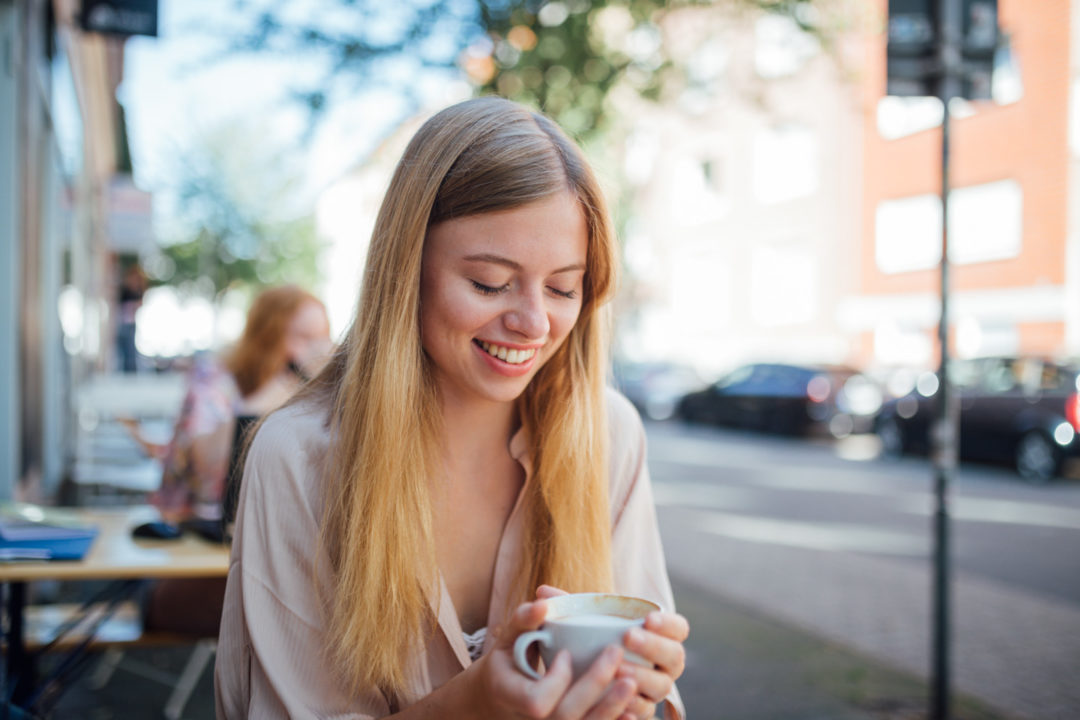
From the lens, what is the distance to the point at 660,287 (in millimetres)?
33562

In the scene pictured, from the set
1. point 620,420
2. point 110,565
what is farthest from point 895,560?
point 110,565

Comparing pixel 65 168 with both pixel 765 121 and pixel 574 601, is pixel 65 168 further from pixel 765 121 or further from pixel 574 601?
pixel 574 601

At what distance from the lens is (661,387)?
24.2 meters

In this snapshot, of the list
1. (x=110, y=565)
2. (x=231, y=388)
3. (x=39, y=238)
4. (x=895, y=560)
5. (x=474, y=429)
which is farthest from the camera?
(x=895, y=560)

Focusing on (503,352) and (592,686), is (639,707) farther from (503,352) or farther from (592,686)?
(503,352)

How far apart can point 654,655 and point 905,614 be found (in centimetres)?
531

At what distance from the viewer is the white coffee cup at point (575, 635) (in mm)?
1175

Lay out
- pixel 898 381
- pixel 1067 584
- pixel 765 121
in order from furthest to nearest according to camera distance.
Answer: pixel 898 381, pixel 765 121, pixel 1067 584

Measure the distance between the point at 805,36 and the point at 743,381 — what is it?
13.6 meters

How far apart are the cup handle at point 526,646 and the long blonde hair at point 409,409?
1.30 feet

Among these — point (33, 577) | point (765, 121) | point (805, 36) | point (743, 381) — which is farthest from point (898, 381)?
point (33, 577)

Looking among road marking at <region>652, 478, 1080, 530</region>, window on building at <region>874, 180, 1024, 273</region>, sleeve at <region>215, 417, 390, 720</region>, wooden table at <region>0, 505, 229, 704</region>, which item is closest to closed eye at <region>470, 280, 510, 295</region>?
sleeve at <region>215, 417, 390, 720</region>

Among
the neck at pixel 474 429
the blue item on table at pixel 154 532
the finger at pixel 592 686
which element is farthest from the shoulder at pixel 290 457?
the blue item on table at pixel 154 532

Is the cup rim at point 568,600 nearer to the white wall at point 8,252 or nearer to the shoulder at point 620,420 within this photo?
the shoulder at point 620,420
